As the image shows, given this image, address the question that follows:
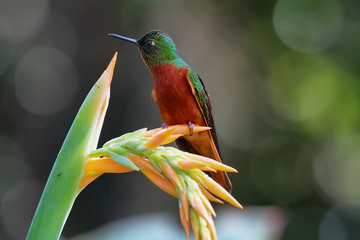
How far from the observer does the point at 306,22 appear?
5648mm

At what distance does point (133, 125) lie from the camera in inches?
152

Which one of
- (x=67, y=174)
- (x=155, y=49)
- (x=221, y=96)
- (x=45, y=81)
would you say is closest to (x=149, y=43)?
(x=155, y=49)

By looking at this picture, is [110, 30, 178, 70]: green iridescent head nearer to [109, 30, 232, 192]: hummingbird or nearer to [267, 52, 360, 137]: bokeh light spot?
[109, 30, 232, 192]: hummingbird

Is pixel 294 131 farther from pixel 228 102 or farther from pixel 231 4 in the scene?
pixel 231 4

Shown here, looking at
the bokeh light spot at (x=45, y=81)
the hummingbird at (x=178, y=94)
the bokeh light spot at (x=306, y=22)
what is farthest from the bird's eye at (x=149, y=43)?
the bokeh light spot at (x=306, y=22)

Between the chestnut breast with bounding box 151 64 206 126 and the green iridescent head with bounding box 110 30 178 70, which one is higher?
the green iridescent head with bounding box 110 30 178 70

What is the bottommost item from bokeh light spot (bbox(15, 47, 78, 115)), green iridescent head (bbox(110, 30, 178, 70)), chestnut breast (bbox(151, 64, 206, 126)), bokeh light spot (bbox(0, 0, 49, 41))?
bokeh light spot (bbox(15, 47, 78, 115))

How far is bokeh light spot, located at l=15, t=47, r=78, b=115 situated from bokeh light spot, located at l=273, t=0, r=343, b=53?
267 centimetres

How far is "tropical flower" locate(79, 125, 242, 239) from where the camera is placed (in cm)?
71

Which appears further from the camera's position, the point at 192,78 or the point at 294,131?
the point at 294,131

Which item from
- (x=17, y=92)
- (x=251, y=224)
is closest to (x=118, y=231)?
(x=251, y=224)

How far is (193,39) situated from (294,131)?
205 centimetres

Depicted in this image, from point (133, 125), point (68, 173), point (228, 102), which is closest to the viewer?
point (68, 173)

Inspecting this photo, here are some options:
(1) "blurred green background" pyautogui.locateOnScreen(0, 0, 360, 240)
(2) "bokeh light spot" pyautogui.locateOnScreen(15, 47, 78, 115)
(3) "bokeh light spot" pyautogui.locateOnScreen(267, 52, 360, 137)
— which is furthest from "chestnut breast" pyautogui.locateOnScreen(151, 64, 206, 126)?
(3) "bokeh light spot" pyautogui.locateOnScreen(267, 52, 360, 137)
